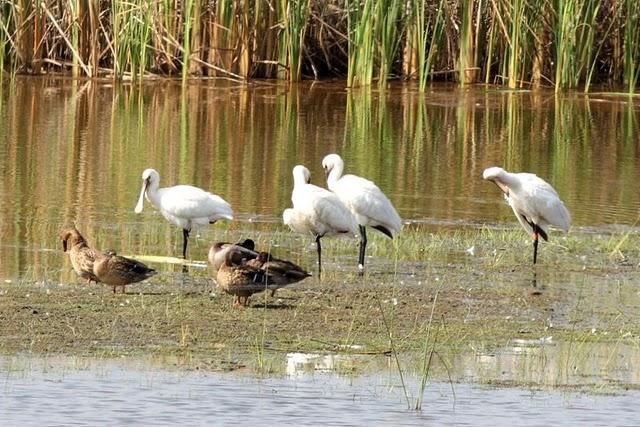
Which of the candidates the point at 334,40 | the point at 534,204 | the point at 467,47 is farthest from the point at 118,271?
the point at 334,40

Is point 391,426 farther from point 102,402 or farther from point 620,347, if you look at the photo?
point 620,347

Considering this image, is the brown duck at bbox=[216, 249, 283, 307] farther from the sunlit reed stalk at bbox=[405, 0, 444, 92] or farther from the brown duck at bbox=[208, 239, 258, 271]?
the sunlit reed stalk at bbox=[405, 0, 444, 92]

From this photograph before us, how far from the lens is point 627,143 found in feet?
63.7

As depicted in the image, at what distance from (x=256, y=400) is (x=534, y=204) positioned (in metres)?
4.87

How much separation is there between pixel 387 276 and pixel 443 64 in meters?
15.1

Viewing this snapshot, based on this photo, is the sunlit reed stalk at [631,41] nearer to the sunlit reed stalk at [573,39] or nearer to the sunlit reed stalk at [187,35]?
the sunlit reed stalk at [573,39]

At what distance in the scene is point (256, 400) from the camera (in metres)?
7.10

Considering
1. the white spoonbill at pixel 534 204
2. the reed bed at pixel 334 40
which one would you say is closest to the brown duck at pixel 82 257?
the white spoonbill at pixel 534 204

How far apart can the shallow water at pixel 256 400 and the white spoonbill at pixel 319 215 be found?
11.3 feet

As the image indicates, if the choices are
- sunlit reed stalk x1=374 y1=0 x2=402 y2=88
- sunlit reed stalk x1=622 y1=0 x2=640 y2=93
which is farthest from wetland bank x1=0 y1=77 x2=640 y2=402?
sunlit reed stalk x1=622 y1=0 x2=640 y2=93

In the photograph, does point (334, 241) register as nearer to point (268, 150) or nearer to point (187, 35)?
point (268, 150)

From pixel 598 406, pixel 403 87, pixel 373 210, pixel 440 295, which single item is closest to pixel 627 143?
pixel 403 87

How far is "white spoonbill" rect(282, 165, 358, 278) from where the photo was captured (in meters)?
11.0

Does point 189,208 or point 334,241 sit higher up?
point 189,208
